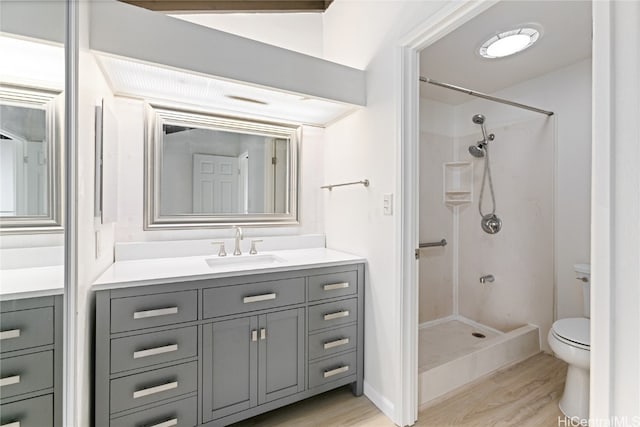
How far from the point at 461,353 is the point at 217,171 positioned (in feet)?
6.95

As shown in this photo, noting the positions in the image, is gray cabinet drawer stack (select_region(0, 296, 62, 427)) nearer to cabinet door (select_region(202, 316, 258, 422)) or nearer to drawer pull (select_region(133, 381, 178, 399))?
drawer pull (select_region(133, 381, 178, 399))

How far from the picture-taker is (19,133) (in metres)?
0.86

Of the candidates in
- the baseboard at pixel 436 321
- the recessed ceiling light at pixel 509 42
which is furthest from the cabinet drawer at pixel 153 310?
the recessed ceiling light at pixel 509 42

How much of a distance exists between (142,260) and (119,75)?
102 centimetres

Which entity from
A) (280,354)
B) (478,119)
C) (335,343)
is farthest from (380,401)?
(478,119)

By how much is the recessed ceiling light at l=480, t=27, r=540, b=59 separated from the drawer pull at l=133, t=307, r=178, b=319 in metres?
2.42

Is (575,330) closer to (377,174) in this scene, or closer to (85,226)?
(377,174)

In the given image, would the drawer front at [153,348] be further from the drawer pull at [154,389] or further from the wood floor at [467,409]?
the wood floor at [467,409]

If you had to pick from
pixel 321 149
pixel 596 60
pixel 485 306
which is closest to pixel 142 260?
pixel 321 149

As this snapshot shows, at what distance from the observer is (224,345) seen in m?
1.43

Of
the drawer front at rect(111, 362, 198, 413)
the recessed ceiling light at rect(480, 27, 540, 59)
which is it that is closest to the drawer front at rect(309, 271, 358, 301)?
the drawer front at rect(111, 362, 198, 413)

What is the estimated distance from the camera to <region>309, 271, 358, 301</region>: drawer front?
1.66m

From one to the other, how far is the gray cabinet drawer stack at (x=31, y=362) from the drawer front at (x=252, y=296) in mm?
538

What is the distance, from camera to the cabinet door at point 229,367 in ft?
4.58
